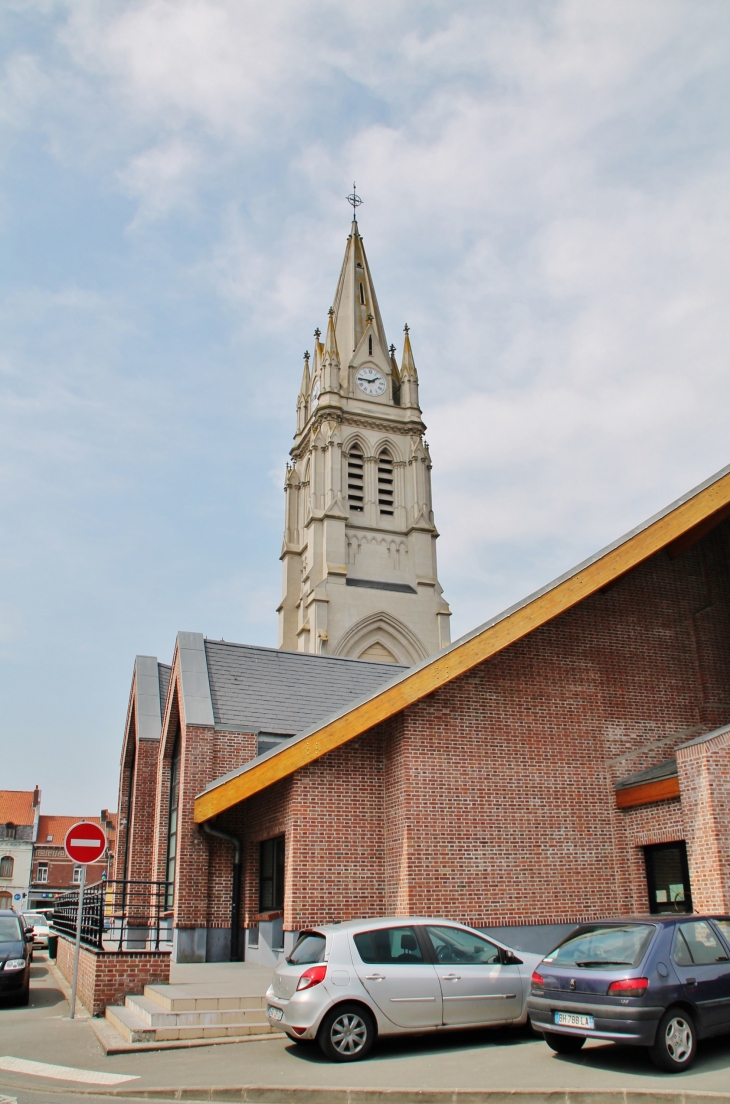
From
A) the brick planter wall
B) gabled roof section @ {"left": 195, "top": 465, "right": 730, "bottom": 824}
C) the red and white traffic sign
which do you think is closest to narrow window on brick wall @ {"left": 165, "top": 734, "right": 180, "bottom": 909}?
gabled roof section @ {"left": 195, "top": 465, "right": 730, "bottom": 824}

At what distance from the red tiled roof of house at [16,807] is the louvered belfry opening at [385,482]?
34040 millimetres

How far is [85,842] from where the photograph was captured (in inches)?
449

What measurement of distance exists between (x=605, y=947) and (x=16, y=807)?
210 ft

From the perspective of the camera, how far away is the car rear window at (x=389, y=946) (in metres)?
8.32

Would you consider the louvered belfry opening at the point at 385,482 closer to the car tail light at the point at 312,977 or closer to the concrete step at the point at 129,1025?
the concrete step at the point at 129,1025

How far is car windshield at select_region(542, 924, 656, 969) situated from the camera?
743 centimetres

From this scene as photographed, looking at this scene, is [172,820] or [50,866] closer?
[172,820]

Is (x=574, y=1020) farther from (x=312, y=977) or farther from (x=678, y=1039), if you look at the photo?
(x=312, y=977)

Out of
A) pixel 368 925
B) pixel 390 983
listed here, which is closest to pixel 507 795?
pixel 368 925

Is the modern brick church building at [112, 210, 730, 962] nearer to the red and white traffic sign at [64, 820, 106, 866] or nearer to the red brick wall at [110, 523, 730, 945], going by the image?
the red brick wall at [110, 523, 730, 945]

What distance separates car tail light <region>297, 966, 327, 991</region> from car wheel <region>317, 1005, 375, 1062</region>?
292mm

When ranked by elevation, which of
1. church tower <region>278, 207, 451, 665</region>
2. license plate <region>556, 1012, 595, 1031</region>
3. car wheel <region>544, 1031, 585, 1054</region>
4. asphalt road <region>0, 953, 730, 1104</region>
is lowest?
asphalt road <region>0, 953, 730, 1104</region>

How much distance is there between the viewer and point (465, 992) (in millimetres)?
8461

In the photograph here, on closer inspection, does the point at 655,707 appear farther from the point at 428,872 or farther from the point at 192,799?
the point at 192,799
